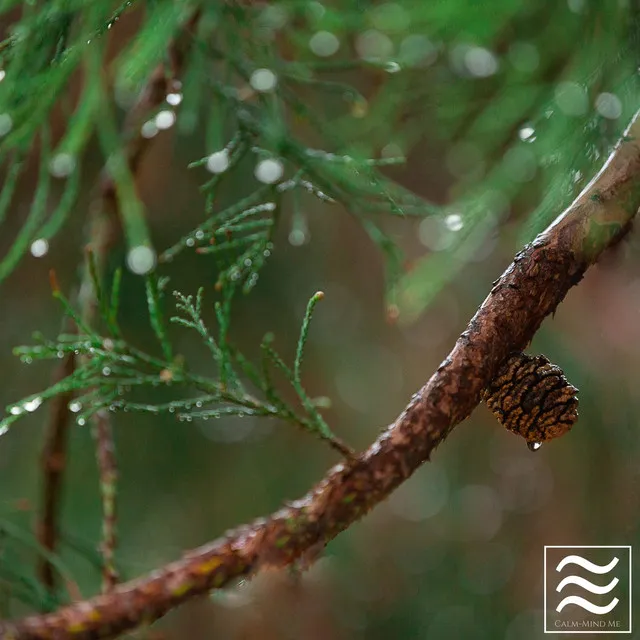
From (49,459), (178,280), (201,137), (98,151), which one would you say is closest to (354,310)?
(178,280)

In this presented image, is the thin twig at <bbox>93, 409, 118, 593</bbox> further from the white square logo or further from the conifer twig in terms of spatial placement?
the white square logo

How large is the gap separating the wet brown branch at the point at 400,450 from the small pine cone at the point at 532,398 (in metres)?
0.02

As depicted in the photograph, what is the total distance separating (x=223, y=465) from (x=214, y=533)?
0.51ft

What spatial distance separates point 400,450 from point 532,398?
11 centimetres

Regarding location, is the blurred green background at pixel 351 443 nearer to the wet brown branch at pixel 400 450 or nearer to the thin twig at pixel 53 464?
the thin twig at pixel 53 464

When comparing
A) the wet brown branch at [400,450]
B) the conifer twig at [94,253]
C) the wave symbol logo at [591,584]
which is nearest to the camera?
the wet brown branch at [400,450]

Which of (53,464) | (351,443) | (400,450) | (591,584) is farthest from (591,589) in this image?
(400,450)

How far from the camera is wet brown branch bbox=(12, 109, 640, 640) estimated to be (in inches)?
15.0

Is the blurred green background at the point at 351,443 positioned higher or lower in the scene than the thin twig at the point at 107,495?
higher

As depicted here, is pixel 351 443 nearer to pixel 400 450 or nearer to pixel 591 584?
pixel 591 584

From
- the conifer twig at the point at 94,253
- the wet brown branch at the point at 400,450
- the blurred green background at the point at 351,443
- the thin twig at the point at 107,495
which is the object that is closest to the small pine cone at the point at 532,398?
the wet brown branch at the point at 400,450

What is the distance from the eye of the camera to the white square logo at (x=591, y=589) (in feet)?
4.33

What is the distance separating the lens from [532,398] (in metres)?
0.47

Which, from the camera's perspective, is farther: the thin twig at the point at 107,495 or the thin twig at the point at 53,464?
the thin twig at the point at 53,464
